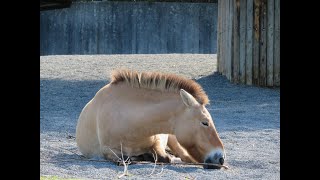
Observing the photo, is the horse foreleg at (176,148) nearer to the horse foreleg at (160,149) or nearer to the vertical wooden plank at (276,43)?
the horse foreleg at (160,149)

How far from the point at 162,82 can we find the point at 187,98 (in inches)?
16.9

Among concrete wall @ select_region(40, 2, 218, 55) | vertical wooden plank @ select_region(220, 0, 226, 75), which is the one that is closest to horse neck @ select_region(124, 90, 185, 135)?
vertical wooden plank @ select_region(220, 0, 226, 75)

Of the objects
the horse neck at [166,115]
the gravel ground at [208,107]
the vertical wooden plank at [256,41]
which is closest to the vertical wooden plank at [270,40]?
the vertical wooden plank at [256,41]

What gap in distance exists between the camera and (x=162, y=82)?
6809mm

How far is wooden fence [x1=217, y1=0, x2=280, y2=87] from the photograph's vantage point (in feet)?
46.7

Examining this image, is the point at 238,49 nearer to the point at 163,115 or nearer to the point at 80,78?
the point at 80,78

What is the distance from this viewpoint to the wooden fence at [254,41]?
14.2m

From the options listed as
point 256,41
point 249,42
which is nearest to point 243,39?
point 249,42

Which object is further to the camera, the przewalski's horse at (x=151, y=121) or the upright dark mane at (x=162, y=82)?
the upright dark mane at (x=162, y=82)

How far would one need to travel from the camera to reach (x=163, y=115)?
6.59 meters

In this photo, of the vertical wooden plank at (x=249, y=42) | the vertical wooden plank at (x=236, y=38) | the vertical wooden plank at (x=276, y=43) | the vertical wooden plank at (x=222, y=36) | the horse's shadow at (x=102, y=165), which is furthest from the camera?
the vertical wooden plank at (x=222, y=36)

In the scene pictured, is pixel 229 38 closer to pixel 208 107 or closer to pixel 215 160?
pixel 208 107

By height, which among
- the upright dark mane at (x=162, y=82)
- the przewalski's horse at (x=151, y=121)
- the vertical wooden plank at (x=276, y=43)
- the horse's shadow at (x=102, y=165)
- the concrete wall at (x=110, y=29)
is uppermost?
the concrete wall at (x=110, y=29)

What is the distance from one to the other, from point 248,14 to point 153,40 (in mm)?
8386
